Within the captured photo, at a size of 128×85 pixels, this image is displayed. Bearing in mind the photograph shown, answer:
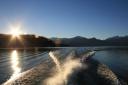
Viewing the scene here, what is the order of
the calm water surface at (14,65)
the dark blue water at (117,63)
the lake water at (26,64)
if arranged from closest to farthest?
the calm water surface at (14,65) < the lake water at (26,64) < the dark blue water at (117,63)

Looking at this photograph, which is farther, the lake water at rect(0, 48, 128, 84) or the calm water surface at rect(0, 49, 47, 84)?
the lake water at rect(0, 48, 128, 84)

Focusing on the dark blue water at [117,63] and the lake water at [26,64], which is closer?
the lake water at [26,64]

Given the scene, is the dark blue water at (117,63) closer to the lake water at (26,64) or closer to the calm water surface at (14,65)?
the lake water at (26,64)

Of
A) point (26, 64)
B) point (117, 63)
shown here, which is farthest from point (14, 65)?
point (117, 63)

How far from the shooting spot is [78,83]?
12438mm

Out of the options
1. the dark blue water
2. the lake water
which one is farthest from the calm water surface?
the dark blue water

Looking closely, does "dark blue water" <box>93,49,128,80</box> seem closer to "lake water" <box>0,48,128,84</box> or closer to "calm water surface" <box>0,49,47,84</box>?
"lake water" <box>0,48,128,84</box>

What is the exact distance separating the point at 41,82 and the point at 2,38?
188m

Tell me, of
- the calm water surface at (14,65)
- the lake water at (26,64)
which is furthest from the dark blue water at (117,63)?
the calm water surface at (14,65)

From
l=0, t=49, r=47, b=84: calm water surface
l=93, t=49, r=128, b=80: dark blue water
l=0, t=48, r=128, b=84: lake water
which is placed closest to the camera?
l=0, t=49, r=47, b=84: calm water surface

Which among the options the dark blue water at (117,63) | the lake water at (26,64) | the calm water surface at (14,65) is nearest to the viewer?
the calm water surface at (14,65)

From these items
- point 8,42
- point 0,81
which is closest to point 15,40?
point 8,42

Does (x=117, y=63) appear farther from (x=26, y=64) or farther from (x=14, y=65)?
(x=14, y=65)

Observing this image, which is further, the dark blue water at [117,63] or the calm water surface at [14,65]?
the dark blue water at [117,63]
